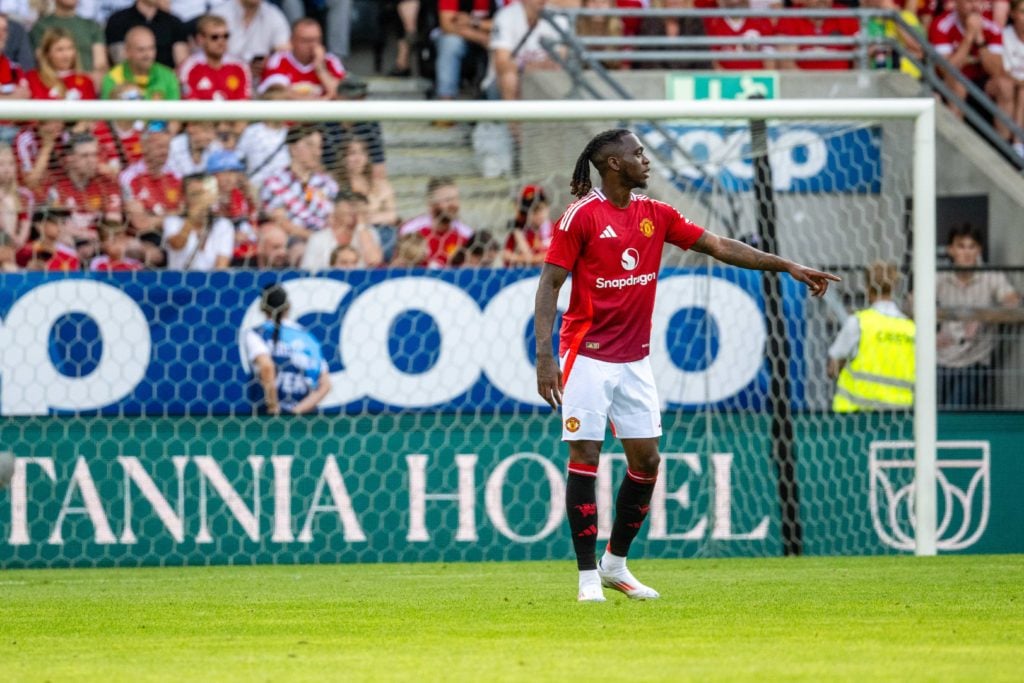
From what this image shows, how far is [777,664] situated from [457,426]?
233 inches

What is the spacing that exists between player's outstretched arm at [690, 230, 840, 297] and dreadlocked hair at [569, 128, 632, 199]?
60cm

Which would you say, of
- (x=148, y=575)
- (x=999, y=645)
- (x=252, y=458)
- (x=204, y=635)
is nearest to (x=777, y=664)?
(x=999, y=645)

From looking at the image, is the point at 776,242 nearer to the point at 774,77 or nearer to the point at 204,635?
the point at 774,77

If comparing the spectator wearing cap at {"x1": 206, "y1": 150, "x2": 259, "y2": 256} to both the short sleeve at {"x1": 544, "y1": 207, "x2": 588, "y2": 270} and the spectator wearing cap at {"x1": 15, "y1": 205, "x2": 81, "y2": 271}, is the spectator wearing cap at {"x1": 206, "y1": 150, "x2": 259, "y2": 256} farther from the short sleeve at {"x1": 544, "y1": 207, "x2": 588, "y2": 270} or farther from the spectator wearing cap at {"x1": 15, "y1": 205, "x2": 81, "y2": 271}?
the short sleeve at {"x1": 544, "y1": 207, "x2": 588, "y2": 270}

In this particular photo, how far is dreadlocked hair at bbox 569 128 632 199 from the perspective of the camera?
748cm

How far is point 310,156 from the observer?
12.0 m

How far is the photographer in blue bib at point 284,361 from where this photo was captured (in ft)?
36.1

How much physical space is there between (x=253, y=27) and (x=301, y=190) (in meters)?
3.09

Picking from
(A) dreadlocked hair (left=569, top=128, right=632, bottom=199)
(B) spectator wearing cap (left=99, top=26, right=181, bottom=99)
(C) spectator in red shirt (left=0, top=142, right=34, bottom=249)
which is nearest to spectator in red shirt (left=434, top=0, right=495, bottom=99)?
(B) spectator wearing cap (left=99, top=26, right=181, bottom=99)

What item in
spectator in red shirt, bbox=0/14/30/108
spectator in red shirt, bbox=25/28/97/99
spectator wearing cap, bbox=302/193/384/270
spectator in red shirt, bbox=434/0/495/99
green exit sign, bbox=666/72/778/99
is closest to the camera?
spectator wearing cap, bbox=302/193/384/270

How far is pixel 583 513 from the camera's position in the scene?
7473 mm

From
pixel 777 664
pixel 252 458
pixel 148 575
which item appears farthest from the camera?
pixel 252 458

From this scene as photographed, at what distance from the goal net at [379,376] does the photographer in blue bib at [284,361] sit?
66mm

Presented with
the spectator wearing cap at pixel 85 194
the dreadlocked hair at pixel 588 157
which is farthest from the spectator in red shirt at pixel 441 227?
the dreadlocked hair at pixel 588 157
